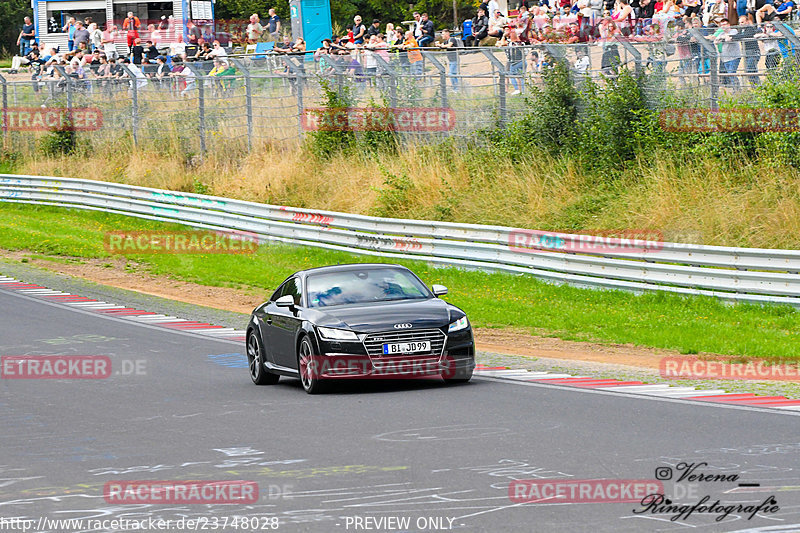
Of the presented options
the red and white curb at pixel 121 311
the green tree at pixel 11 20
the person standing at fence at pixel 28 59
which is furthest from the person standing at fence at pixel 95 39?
the green tree at pixel 11 20

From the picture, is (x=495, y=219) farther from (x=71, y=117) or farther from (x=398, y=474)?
(x=71, y=117)

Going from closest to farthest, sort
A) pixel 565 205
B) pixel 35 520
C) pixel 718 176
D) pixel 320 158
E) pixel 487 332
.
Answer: pixel 35 520 → pixel 487 332 → pixel 718 176 → pixel 565 205 → pixel 320 158

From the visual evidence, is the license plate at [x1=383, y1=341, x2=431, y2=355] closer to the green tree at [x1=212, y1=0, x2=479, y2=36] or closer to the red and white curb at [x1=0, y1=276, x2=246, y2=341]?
the red and white curb at [x1=0, y1=276, x2=246, y2=341]

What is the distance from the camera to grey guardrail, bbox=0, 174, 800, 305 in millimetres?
18094

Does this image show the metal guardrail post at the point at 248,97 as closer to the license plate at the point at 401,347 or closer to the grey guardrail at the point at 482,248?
the grey guardrail at the point at 482,248

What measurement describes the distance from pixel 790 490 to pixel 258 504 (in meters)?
3.33

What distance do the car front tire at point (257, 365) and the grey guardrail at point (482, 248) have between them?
7587 millimetres

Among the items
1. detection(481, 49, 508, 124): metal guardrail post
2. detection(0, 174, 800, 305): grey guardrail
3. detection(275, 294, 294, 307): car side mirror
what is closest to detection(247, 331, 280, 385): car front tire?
detection(275, 294, 294, 307): car side mirror

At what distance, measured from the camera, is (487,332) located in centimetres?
1839

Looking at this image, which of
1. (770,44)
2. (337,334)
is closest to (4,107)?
(770,44)

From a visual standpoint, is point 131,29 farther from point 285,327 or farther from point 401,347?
point 401,347

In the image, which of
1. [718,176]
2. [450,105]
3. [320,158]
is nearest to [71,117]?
[320,158]

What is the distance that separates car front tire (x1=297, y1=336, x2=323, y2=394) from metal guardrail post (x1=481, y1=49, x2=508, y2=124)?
47.7ft

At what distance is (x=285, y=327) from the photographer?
13.5 m
